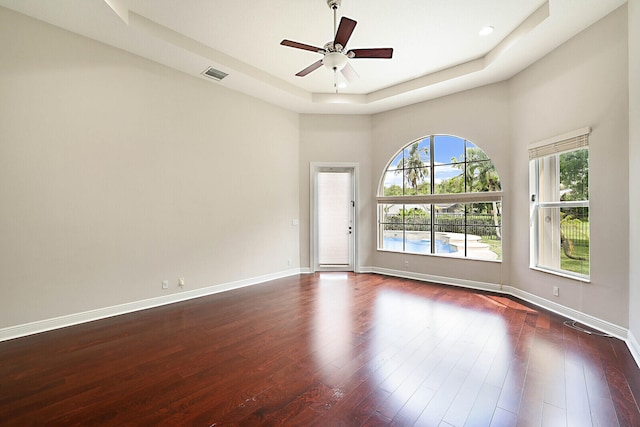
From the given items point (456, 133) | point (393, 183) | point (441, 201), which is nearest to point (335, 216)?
point (393, 183)

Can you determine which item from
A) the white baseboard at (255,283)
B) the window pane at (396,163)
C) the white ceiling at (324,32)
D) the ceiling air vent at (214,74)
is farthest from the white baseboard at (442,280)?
the ceiling air vent at (214,74)

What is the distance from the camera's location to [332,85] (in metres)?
5.08

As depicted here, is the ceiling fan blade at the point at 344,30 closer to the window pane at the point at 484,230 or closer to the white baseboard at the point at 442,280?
the window pane at the point at 484,230

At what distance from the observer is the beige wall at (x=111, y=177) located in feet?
9.77

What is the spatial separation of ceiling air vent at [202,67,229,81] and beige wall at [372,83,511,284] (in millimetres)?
3105

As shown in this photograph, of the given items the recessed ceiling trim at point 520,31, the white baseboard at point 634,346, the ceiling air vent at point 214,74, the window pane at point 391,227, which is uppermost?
the recessed ceiling trim at point 520,31

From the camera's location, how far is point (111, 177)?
11.7 feet

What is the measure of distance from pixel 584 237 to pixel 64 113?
6.14 m

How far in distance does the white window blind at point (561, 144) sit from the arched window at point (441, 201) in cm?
73

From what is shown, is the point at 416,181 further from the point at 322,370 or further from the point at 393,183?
the point at 322,370

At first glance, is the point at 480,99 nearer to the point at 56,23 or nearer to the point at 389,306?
the point at 389,306

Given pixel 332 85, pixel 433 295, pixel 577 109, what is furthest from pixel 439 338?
pixel 332 85

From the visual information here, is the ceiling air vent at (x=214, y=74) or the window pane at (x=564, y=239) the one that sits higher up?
the ceiling air vent at (x=214, y=74)

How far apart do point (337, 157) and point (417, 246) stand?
7.89ft
